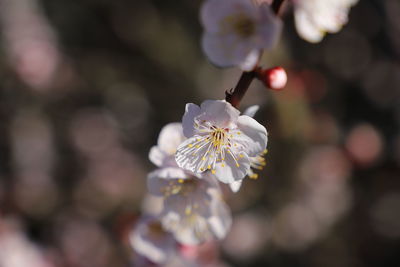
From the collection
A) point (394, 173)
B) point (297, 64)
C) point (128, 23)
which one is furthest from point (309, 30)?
point (128, 23)

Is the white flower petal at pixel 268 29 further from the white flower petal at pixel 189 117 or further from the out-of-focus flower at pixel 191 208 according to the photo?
the out-of-focus flower at pixel 191 208

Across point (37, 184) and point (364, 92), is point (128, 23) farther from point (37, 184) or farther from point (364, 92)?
point (364, 92)

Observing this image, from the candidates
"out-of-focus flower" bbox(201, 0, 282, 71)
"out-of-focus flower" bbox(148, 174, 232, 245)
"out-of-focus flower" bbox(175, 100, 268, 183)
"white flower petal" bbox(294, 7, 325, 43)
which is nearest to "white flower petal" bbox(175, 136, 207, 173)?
"out-of-focus flower" bbox(175, 100, 268, 183)

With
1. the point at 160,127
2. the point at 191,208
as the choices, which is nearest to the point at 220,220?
the point at 191,208

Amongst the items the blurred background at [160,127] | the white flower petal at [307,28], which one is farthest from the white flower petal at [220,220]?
the blurred background at [160,127]

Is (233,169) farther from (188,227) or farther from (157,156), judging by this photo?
(188,227)
